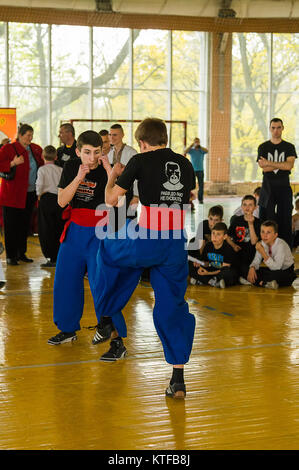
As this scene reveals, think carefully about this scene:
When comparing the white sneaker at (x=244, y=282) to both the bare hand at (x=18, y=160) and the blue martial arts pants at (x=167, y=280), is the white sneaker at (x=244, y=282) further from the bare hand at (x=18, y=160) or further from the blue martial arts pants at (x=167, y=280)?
the blue martial arts pants at (x=167, y=280)

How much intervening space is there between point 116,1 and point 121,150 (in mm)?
9478

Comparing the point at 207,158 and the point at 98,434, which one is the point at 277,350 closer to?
the point at 98,434

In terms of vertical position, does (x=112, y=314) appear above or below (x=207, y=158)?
below

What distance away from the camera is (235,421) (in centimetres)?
340

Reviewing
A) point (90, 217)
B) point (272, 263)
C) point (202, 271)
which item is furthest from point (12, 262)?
point (90, 217)

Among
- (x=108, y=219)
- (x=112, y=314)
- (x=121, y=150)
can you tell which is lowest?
(x=112, y=314)

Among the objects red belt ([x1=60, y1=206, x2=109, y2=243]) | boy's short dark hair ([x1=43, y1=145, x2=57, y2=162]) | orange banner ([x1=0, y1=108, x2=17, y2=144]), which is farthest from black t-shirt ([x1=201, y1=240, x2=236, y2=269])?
orange banner ([x1=0, y1=108, x2=17, y2=144])

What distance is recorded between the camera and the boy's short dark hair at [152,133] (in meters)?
3.63

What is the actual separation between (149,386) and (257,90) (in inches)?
782

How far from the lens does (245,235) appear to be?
7.70 m

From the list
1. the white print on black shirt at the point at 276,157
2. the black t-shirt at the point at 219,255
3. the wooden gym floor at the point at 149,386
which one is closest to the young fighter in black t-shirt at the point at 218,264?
the black t-shirt at the point at 219,255

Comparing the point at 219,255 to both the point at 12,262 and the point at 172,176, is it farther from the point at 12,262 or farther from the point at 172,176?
the point at 172,176

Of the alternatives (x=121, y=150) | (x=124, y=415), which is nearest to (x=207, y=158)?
(x=121, y=150)

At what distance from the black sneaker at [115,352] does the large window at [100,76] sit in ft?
54.0
